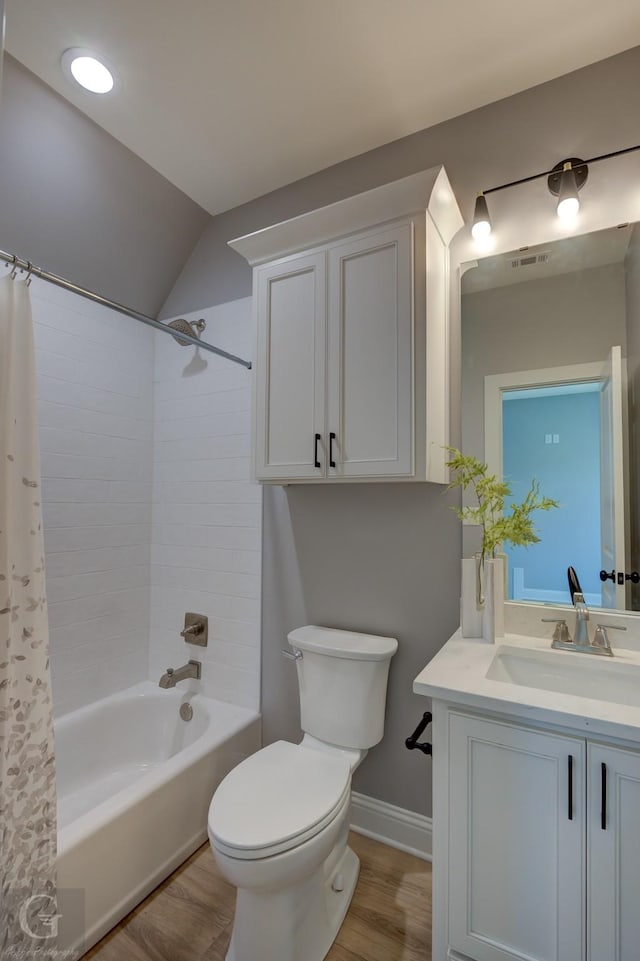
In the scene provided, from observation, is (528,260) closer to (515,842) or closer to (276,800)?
(515,842)

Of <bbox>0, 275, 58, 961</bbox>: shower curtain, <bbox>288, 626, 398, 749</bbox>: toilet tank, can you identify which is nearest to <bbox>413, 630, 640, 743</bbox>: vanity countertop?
<bbox>288, 626, 398, 749</bbox>: toilet tank

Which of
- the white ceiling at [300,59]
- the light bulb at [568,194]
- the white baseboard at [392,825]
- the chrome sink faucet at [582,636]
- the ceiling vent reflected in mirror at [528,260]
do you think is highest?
the white ceiling at [300,59]

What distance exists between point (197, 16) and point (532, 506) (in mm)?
1855

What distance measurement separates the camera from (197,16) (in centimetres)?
139

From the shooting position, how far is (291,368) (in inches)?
67.5

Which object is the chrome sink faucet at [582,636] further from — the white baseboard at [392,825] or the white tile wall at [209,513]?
the white tile wall at [209,513]

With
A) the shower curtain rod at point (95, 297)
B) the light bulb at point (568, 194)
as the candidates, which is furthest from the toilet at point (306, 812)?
the light bulb at point (568, 194)

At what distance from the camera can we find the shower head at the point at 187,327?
2.12 meters

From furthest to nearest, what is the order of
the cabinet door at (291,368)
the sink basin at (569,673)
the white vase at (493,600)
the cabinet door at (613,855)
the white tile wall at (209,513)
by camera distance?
the white tile wall at (209,513)
the cabinet door at (291,368)
the white vase at (493,600)
the sink basin at (569,673)
the cabinet door at (613,855)

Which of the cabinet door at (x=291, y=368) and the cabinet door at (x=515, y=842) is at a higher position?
the cabinet door at (x=291, y=368)

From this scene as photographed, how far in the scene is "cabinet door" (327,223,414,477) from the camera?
150 centimetres

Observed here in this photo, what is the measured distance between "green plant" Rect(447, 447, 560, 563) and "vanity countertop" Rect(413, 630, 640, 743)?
0.99 ft

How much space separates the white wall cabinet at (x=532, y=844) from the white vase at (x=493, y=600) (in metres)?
0.40

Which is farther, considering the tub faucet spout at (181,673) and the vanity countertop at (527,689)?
the tub faucet spout at (181,673)
